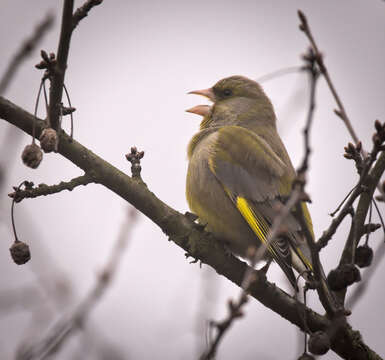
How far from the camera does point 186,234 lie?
382 centimetres

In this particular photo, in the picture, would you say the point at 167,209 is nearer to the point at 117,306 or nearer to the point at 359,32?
the point at 117,306

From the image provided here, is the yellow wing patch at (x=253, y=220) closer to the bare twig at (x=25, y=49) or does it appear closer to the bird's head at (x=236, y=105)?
the bird's head at (x=236, y=105)

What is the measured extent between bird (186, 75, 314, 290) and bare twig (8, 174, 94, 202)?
119 centimetres

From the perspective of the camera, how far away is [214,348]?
70.4 inches

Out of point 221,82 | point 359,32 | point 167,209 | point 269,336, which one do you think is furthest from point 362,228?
point 359,32

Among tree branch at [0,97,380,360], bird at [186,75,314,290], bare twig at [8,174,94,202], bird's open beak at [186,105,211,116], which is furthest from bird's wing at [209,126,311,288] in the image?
bare twig at [8,174,94,202]

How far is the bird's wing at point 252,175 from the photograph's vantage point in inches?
167

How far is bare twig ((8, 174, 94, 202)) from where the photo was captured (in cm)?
321

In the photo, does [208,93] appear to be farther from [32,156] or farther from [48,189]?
[32,156]

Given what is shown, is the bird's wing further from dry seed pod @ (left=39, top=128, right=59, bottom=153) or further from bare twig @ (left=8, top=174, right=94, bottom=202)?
dry seed pod @ (left=39, top=128, right=59, bottom=153)

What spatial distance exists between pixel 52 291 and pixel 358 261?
1851 mm

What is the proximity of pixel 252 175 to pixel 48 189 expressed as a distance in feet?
6.11

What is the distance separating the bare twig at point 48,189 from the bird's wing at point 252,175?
1375 millimetres

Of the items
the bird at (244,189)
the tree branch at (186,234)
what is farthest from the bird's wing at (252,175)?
the tree branch at (186,234)
